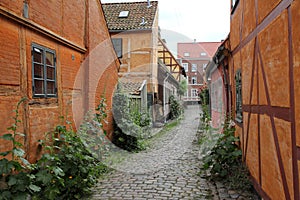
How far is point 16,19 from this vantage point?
4.30m

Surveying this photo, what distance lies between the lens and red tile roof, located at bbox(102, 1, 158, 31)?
1579 centimetres

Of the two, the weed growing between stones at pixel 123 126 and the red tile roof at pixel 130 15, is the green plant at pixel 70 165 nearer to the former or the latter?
the weed growing between stones at pixel 123 126

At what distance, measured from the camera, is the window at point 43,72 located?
4910mm

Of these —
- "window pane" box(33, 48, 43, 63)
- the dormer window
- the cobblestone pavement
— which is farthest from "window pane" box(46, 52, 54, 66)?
the dormer window

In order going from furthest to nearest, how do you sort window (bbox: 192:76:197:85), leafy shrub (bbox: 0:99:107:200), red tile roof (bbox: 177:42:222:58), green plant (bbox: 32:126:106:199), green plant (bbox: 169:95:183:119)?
red tile roof (bbox: 177:42:222:58) < window (bbox: 192:76:197:85) < green plant (bbox: 169:95:183:119) < green plant (bbox: 32:126:106:199) < leafy shrub (bbox: 0:99:107:200)

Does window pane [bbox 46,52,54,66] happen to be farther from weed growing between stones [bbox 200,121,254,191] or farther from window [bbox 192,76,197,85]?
window [bbox 192,76,197,85]

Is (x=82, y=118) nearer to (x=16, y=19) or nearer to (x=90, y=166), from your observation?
(x=90, y=166)

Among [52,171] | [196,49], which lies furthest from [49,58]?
[196,49]

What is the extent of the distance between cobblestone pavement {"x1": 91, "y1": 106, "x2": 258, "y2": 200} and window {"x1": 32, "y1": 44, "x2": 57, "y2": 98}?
6.68 feet

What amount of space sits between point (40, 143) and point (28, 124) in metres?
0.46

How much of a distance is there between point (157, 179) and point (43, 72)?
3221mm

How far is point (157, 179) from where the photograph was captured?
6.49 m

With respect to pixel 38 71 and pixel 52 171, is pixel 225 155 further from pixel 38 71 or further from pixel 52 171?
pixel 38 71

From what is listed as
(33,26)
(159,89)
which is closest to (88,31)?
(33,26)
